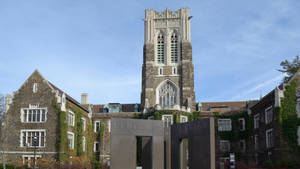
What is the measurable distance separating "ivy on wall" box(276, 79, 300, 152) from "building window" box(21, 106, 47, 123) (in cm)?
2868

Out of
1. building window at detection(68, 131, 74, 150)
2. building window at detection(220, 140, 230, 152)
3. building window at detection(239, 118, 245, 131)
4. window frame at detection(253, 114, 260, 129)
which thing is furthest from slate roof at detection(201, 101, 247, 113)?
building window at detection(68, 131, 74, 150)

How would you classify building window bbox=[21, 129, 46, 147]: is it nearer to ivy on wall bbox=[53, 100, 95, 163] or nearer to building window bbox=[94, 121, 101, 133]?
ivy on wall bbox=[53, 100, 95, 163]

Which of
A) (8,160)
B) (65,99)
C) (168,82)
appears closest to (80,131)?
(65,99)

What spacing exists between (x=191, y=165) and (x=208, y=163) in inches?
89.2

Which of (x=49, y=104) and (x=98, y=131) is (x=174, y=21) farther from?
(x=49, y=104)

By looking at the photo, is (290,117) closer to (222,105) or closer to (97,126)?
(222,105)

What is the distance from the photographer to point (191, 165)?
2631 cm

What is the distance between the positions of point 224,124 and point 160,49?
1883cm

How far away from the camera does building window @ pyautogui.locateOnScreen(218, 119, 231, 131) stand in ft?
190

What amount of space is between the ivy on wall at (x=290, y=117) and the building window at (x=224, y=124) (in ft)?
50.8

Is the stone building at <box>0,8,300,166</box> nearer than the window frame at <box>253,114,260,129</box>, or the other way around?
the stone building at <box>0,8,300,166</box>

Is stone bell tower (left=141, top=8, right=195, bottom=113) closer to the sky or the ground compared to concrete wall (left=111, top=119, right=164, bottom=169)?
closer to the sky

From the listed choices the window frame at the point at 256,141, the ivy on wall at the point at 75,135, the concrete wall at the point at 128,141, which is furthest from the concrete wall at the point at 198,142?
the window frame at the point at 256,141

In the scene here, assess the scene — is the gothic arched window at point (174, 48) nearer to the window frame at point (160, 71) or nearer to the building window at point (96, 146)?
the window frame at point (160, 71)
